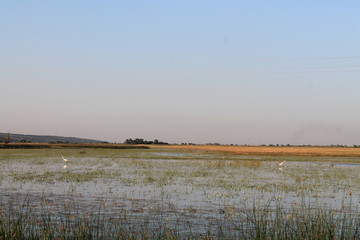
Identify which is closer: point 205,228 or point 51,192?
point 205,228

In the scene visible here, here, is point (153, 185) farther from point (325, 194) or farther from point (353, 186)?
point (353, 186)

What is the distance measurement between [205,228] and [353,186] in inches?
627

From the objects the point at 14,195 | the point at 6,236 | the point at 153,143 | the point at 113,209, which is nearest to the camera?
the point at 6,236

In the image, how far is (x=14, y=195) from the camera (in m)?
19.3

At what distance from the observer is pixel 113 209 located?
16109 mm

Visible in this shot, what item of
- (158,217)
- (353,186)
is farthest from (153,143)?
(158,217)

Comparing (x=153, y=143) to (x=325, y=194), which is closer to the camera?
(x=325, y=194)

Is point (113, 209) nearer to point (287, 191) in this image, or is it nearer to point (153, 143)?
point (287, 191)

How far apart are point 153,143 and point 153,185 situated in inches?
5425

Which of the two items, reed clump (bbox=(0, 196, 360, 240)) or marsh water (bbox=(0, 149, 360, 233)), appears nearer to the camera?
reed clump (bbox=(0, 196, 360, 240))

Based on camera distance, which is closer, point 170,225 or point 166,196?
point 170,225

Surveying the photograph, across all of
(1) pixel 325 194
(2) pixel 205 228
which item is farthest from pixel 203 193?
(2) pixel 205 228

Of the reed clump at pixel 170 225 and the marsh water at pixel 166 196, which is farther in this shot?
the marsh water at pixel 166 196

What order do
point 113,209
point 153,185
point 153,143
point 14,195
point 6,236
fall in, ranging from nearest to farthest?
point 6,236, point 113,209, point 14,195, point 153,185, point 153,143
